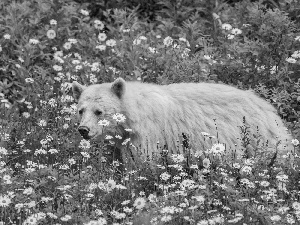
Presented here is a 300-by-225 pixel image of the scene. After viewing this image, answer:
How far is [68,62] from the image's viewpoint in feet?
35.9

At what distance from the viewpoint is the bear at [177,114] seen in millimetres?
8414

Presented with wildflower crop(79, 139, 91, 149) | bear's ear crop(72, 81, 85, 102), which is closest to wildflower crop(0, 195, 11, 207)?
wildflower crop(79, 139, 91, 149)

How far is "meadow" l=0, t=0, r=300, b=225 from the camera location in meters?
6.15

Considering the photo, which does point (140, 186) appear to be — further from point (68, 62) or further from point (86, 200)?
point (68, 62)

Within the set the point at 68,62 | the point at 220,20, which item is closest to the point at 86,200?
the point at 68,62

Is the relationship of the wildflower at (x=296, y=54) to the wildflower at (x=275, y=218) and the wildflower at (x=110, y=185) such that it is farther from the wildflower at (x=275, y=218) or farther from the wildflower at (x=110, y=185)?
the wildflower at (x=275, y=218)

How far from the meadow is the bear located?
0.56ft

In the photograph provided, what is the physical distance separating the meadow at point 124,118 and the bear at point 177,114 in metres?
0.17

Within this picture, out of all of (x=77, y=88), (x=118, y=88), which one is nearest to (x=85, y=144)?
(x=118, y=88)

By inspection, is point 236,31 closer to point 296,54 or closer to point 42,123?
point 296,54

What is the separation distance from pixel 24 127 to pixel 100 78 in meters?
1.96

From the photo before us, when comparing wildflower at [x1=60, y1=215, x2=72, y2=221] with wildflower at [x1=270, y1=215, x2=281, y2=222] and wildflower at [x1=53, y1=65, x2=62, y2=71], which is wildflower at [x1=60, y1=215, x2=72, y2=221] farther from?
wildflower at [x1=53, y1=65, x2=62, y2=71]

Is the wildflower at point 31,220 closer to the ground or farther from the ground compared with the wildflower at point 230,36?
closer to the ground

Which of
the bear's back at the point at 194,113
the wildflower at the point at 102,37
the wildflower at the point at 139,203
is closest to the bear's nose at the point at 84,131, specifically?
the bear's back at the point at 194,113
